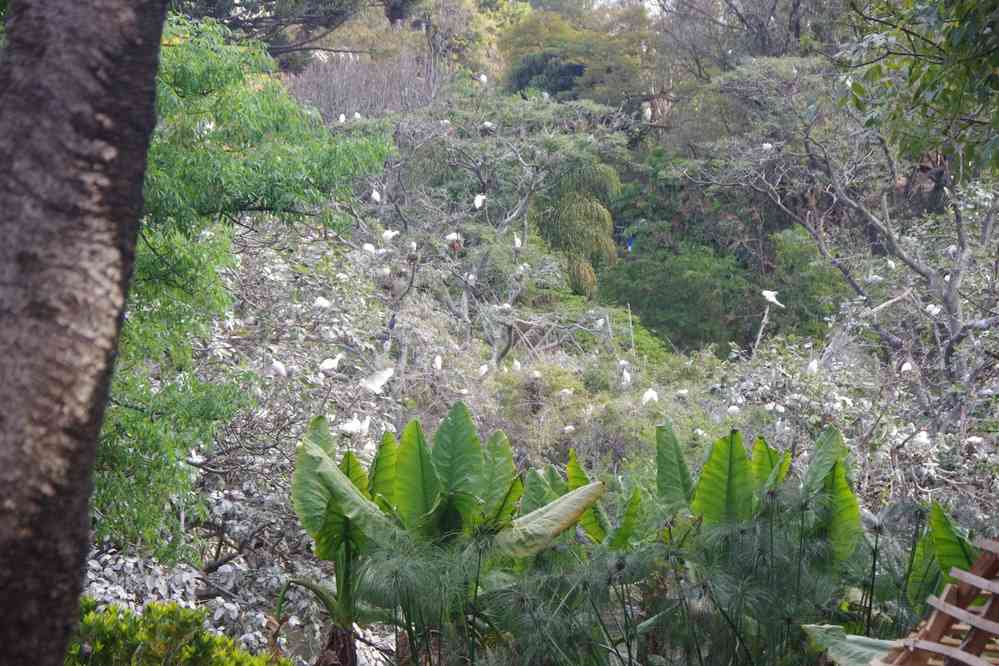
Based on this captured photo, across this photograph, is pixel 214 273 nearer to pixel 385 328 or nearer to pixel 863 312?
pixel 385 328

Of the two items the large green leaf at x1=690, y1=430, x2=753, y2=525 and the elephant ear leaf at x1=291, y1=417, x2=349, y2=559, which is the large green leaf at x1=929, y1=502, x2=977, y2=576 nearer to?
the large green leaf at x1=690, y1=430, x2=753, y2=525

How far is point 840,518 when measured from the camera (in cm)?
417

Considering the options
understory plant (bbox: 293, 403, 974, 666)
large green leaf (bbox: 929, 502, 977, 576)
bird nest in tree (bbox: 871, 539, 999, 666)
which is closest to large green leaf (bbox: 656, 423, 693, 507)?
understory plant (bbox: 293, 403, 974, 666)

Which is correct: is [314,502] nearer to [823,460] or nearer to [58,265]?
[58,265]

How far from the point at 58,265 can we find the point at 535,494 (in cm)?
249

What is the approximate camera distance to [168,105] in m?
4.91

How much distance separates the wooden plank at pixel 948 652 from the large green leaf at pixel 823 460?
147 centimetres

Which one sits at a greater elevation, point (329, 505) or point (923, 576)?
point (923, 576)

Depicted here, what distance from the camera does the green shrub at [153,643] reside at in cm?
410

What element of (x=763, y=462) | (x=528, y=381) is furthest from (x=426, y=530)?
(x=528, y=381)

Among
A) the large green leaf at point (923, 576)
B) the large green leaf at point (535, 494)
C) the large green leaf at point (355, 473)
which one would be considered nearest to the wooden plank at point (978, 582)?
the large green leaf at point (923, 576)

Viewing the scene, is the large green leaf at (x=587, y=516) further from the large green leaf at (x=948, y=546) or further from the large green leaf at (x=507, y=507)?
the large green leaf at (x=948, y=546)

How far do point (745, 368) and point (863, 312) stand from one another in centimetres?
137

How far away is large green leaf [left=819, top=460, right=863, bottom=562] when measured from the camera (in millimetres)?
4164
